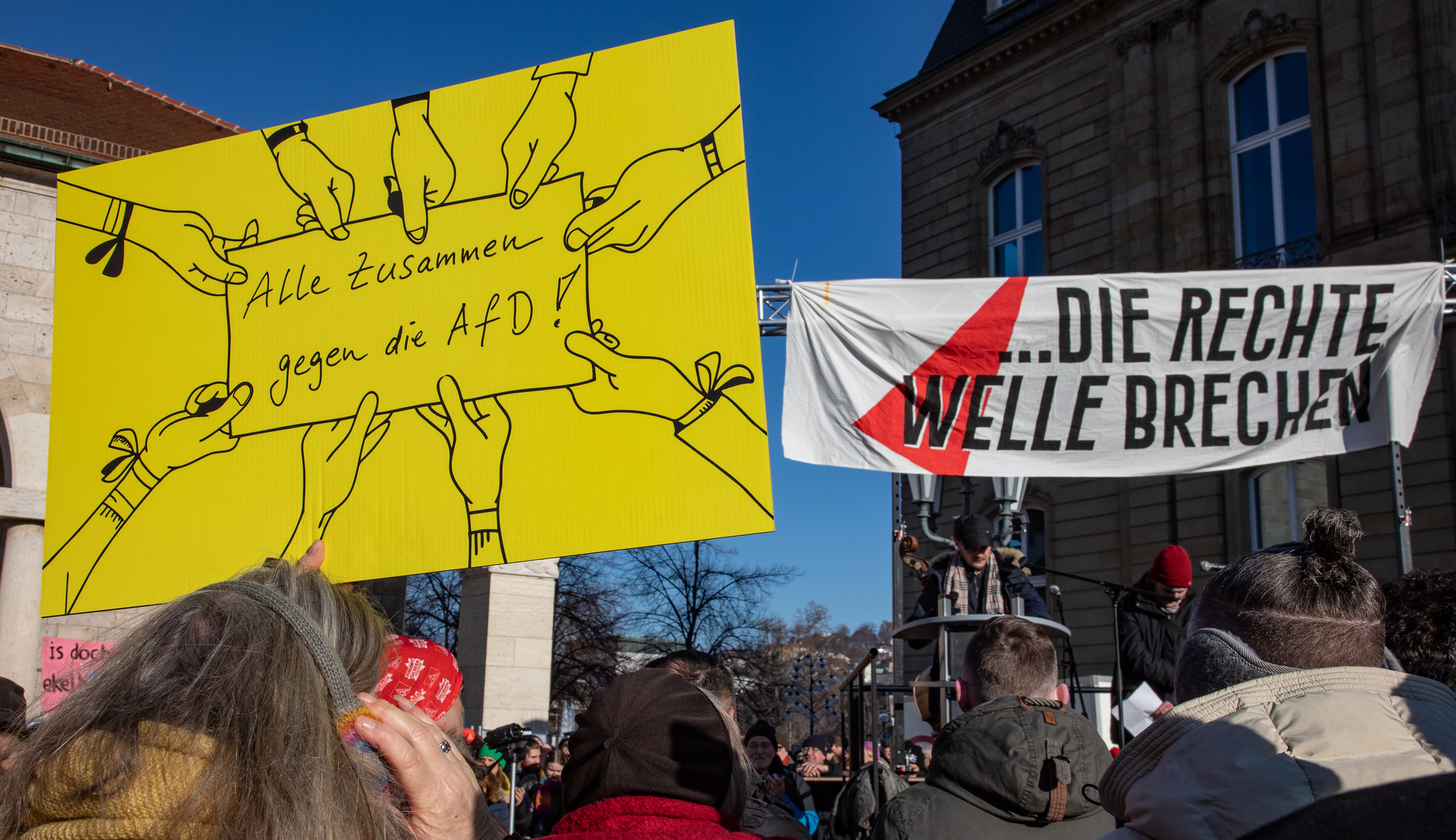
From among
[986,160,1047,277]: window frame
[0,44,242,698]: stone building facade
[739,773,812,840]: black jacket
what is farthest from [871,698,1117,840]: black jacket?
[986,160,1047,277]: window frame

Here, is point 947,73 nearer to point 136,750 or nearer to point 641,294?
point 641,294

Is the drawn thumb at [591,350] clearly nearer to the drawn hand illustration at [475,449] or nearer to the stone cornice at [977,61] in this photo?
the drawn hand illustration at [475,449]

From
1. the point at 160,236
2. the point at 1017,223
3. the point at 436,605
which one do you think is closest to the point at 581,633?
the point at 436,605

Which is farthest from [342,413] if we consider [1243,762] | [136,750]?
[1243,762]

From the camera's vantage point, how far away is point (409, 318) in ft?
13.5

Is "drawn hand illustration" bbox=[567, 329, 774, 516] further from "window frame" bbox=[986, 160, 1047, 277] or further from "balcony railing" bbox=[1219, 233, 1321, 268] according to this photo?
"window frame" bbox=[986, 160, 1047, 277]

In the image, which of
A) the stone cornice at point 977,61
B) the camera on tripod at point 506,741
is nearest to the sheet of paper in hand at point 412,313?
the camera on tripod at point 506,741

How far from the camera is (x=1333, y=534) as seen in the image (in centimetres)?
179

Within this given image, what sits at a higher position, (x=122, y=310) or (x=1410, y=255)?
(x=1410, y=255)

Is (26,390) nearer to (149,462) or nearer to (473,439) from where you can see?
(149,462)

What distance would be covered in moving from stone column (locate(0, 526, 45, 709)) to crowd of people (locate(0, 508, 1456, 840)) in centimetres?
1047

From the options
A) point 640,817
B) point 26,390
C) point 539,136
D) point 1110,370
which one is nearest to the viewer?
point 640,817

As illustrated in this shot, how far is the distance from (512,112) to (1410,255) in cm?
1537

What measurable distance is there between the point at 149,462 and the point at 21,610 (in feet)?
29.0
